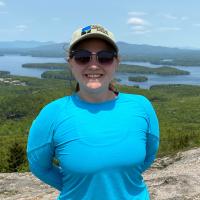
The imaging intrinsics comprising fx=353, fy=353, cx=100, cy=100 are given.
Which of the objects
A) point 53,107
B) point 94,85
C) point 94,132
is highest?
point 94,85

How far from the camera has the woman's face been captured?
11.1 feet

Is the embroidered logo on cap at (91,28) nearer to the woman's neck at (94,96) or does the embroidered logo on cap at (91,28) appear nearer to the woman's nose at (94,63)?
the woman's nose at (94,63)

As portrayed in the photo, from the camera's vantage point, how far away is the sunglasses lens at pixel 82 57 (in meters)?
3.37

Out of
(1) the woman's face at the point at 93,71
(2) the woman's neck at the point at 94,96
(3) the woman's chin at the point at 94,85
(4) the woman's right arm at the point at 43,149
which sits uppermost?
(1) the woman's face at the point at 93,71

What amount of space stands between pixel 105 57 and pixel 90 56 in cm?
15

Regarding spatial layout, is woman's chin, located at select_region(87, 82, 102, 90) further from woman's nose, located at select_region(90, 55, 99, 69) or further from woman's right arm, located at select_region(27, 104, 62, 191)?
woman's right arm, located at select_region(27, 104, 62, 191)

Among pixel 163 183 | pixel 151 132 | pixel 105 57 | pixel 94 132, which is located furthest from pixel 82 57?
pixel 163 183

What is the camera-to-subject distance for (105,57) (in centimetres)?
341

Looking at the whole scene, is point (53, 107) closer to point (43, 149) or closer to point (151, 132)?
point (43, 149)

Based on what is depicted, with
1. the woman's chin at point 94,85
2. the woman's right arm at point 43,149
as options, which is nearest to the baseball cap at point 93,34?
the woman's chin at point 94,85

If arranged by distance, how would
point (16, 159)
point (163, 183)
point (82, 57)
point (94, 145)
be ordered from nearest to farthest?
1. point (94, 145)
2. point (82, 57)
3. point (163, 183)
4. point (16, 159)

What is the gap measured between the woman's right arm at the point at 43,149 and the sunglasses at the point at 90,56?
567mm

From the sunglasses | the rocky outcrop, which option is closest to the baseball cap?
the sunglasses

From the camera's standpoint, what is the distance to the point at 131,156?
3229 mm
